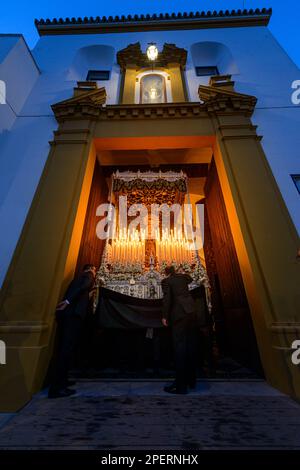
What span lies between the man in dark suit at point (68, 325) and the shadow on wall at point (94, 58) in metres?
8.72

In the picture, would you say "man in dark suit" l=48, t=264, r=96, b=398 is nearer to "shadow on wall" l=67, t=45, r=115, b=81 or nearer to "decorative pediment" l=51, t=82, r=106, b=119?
"decorative pediment" l=51, t=82, r=106, b=119

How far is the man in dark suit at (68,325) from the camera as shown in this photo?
2619 mm

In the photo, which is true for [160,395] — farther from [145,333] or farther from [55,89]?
[55,89]

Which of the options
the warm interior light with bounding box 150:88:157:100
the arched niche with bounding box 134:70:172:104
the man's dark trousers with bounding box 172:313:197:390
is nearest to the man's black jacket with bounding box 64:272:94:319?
the man's dark trousers with bounding box 172:313:197:390

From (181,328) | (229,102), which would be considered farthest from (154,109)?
(181,328)

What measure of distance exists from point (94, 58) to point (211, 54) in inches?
198

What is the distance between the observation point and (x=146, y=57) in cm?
759

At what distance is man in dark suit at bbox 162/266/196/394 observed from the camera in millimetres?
2689

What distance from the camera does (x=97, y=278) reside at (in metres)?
4.30

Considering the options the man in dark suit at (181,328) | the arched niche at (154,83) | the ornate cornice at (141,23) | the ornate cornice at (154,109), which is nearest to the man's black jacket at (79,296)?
the man in dark suit at (181,328)

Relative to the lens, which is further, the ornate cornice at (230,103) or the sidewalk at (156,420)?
the ornate cornice at (230,103)

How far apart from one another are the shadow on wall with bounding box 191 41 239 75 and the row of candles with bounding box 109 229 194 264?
7.18 meters

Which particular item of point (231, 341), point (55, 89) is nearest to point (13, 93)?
point (55, 89)

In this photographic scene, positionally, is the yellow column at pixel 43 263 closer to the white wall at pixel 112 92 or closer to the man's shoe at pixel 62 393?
the man's shoe at pixel 62 393
